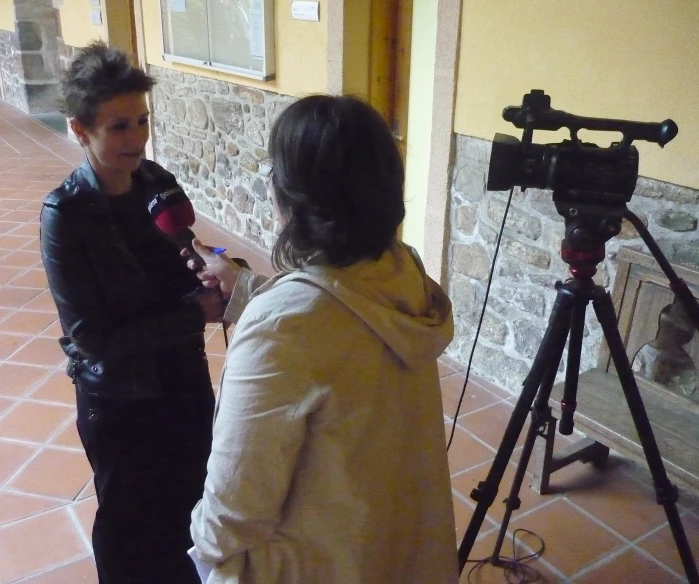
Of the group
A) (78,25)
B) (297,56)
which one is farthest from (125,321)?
(78,25)

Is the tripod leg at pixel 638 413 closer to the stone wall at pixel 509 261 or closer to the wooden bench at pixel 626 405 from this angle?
the wooden bench at pixel 626 405

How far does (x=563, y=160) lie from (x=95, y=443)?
3.92 ft

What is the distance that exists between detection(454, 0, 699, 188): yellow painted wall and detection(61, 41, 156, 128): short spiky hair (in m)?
1.49

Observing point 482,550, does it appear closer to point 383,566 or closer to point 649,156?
point 383,566

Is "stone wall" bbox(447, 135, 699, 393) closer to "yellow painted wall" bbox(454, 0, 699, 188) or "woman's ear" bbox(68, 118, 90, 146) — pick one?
"yellow painted wall" bbox(454, 0, 699, 188)

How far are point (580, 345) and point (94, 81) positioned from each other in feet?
4.12

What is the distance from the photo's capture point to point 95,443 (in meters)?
1.56

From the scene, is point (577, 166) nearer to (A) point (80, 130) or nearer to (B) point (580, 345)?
(B) point (580, 345)

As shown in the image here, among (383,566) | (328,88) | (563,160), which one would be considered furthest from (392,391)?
(328,88)

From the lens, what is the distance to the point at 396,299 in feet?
3.54

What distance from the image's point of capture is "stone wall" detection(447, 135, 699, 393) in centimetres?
241

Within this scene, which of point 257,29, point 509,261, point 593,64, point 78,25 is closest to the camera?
point 593,64

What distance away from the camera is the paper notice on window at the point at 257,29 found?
3.99 metres

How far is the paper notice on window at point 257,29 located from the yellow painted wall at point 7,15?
24.8 feet
